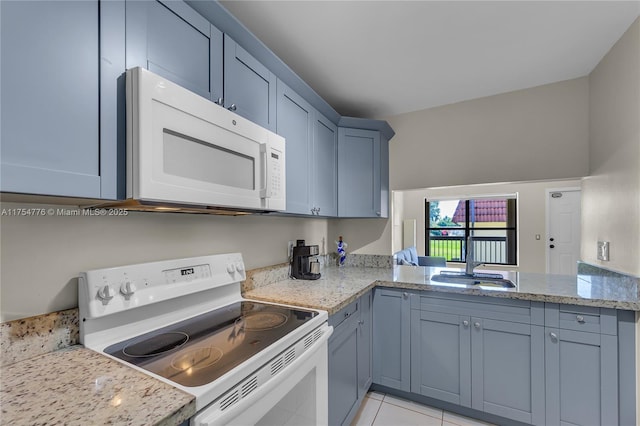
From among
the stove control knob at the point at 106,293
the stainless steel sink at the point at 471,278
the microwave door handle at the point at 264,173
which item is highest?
the microwave door handle at the point at 264,173

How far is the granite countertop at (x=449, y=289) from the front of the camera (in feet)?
5.01

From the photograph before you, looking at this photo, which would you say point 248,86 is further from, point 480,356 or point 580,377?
point 580,377

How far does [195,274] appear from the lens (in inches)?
53.4

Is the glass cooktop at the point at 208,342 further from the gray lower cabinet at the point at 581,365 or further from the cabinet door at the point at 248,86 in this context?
the gray lower cabinet at the point at 581,365

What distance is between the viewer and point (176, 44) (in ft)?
3.43

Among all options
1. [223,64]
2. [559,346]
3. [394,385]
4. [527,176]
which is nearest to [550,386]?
[559,346]

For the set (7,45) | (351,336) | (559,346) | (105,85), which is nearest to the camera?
(7,45)

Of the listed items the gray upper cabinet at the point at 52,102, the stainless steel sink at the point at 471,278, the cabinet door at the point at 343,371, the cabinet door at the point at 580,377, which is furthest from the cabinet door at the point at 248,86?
the cabinet door at the point at 580,377

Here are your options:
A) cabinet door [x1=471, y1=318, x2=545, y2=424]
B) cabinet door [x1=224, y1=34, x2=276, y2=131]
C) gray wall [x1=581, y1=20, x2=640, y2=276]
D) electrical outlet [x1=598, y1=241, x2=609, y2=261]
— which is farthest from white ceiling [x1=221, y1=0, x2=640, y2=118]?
cabinet door [x1=471, y1=318, x2=545, y2=424]

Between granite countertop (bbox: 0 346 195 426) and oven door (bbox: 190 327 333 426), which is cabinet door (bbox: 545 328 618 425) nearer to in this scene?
oven door (bbox: 190 327 333 426)

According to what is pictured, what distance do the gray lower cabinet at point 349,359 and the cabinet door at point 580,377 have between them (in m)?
1.05

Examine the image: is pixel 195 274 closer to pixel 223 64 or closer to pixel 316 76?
pixel 223 64

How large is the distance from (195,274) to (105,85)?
0.84m

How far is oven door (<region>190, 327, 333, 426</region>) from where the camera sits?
775 mm
